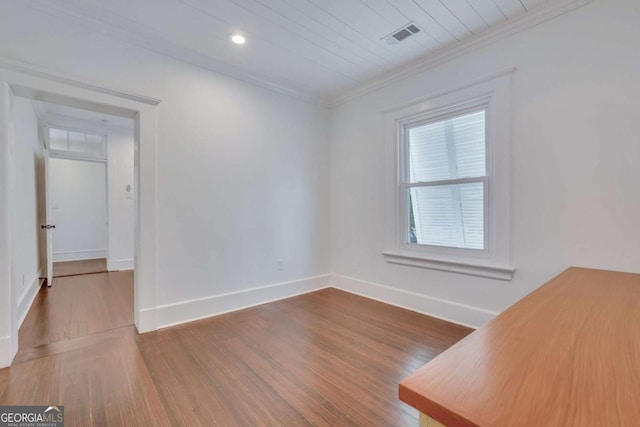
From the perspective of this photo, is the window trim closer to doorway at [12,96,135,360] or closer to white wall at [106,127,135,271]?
doorway at [12,96,135,360]

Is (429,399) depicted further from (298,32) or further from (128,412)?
(298,32)

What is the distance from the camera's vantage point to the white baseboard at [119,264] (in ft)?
17.6

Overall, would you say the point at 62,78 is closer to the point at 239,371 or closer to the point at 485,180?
the point at 239,371

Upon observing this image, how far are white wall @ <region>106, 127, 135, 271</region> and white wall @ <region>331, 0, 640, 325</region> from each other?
17.7ft

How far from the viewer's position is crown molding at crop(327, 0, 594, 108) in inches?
87.0

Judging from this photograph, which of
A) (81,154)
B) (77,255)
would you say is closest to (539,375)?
(81,154)

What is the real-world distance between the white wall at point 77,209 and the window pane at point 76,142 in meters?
0.63

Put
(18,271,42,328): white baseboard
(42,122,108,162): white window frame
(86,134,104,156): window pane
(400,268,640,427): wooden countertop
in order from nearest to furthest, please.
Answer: (400,268,640,427): wooden countertop
(18,271,42,328): white baseboard
(42,122,108,162): white window frame
(86,134,104,156): window pane

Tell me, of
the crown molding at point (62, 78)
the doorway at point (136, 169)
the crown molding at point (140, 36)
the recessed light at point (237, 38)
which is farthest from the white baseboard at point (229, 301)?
the recessed light at point (237, 38)

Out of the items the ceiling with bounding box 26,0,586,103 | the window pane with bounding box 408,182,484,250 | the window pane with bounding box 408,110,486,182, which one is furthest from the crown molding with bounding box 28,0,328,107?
the window pane with bounding box 408,182,484,250

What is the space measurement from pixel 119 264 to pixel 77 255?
2.15m

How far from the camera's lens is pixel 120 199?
Answer: 5.57m

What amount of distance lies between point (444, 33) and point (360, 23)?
2.60 feet

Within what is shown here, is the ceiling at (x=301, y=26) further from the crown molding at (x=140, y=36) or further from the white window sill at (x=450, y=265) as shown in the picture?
the white window sill at (x=450, y=265)
